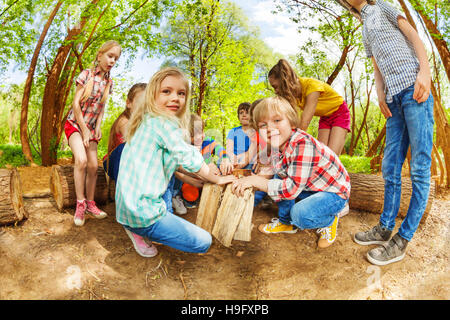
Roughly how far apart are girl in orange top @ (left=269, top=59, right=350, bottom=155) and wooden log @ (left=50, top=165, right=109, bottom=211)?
2.32m

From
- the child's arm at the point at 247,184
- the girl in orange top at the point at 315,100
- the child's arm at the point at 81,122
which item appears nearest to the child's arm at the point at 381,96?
the girl in orange top at the point at 315,100

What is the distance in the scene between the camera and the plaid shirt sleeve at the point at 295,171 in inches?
95.8

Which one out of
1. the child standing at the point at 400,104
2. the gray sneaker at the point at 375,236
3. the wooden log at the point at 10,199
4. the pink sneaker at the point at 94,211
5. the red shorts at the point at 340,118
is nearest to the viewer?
the child standing at the point at 400,104

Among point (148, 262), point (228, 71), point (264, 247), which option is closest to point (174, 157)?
point (148, 262)

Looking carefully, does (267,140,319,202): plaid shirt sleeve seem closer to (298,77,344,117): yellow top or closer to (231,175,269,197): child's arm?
(231,175,269,197): child's arm

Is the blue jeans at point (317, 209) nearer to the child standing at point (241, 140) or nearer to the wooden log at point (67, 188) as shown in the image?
the child standing at point (241, 140)

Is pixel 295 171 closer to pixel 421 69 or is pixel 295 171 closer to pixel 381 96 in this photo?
pixel 381 96

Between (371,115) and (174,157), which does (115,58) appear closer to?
(174,157)

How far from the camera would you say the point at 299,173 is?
2.44m

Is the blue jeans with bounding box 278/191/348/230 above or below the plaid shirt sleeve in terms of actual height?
below

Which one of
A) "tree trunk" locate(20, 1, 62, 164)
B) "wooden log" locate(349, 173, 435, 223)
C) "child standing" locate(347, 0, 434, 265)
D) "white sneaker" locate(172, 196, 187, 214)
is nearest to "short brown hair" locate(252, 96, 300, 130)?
"child standing" locate(347, 0, 434, 265)

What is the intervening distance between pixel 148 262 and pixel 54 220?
1.34 m

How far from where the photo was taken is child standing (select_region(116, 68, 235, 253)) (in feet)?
6.78

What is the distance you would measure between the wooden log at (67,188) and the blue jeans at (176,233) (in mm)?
1404
